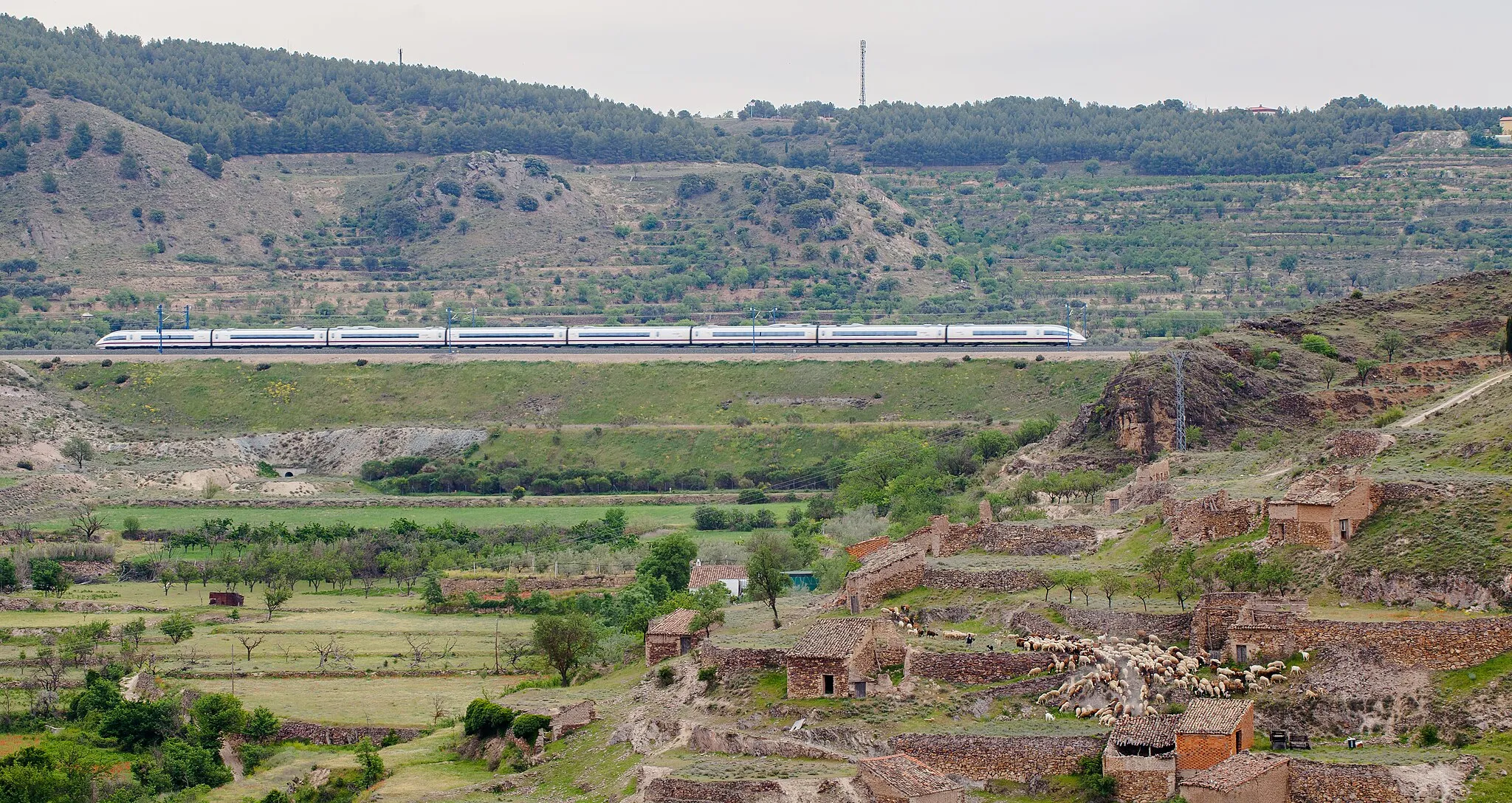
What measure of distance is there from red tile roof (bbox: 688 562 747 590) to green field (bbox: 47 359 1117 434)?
37.5 metres

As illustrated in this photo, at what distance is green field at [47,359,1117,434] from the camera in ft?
327

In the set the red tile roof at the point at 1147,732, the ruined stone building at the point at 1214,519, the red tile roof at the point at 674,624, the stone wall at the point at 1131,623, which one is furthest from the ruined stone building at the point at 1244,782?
the red tile roof at the point at 674,624

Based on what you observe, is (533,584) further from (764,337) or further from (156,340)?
(156,340)

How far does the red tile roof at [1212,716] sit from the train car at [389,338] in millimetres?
92706

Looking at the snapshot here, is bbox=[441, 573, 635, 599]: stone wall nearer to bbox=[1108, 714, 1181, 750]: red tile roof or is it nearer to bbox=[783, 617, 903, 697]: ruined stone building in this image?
bbox=[783, 617, 903, 697]: ruined stone building

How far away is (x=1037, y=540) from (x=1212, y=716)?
13799 mm

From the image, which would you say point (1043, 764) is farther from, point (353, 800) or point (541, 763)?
point (353, 800)

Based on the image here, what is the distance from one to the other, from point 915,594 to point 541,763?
7.93 m

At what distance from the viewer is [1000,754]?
1255 inches

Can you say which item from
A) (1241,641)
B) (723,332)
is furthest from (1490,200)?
(1241,641)

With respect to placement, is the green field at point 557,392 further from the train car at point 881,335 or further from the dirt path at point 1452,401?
the dirt path at point 1452,401

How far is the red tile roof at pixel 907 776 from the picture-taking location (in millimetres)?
29859

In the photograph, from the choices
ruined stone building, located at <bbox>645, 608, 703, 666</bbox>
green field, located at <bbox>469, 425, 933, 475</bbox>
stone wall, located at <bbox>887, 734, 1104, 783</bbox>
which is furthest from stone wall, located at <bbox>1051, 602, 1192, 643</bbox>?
green field, located at <bbox>469, 425, 933, 475</bbox>

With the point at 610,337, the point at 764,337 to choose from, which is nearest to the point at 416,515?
A: the point at 610,337
